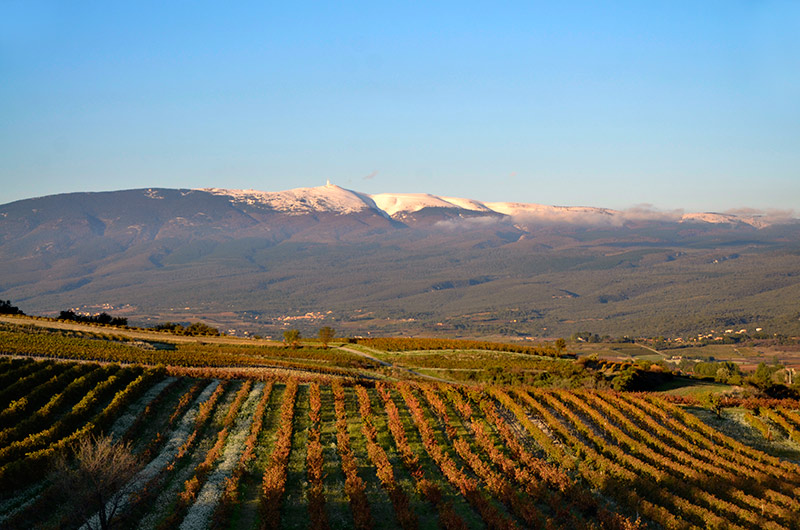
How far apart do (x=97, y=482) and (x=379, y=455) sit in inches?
557

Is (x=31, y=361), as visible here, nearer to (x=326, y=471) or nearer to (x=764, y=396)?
(x=326, y=471)

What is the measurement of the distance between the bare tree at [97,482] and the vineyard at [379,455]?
0.43m

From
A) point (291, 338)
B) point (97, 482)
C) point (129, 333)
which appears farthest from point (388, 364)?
point (97, 482)

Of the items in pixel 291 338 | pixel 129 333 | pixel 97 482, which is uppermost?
pixel 97 482

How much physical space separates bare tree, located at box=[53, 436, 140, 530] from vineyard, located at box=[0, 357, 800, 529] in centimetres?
43

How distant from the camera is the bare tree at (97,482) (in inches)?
1045

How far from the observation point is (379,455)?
35812mm

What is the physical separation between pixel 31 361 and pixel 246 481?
2738 cm

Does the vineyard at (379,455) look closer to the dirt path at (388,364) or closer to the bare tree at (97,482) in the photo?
the bare tree at (97,482)

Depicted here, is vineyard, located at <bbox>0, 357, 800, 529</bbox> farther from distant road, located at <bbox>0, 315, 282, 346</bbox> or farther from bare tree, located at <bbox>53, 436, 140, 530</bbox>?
distant road, located at <bbox>0, 315, 282, 346</bbox>

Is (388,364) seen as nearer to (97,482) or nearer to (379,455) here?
(379,455)

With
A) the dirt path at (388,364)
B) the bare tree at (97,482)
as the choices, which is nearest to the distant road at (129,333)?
the dirt path at (388,364)

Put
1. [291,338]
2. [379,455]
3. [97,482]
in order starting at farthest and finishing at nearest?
[291,338], [379,455], [97,482]

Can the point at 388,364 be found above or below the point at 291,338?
below
